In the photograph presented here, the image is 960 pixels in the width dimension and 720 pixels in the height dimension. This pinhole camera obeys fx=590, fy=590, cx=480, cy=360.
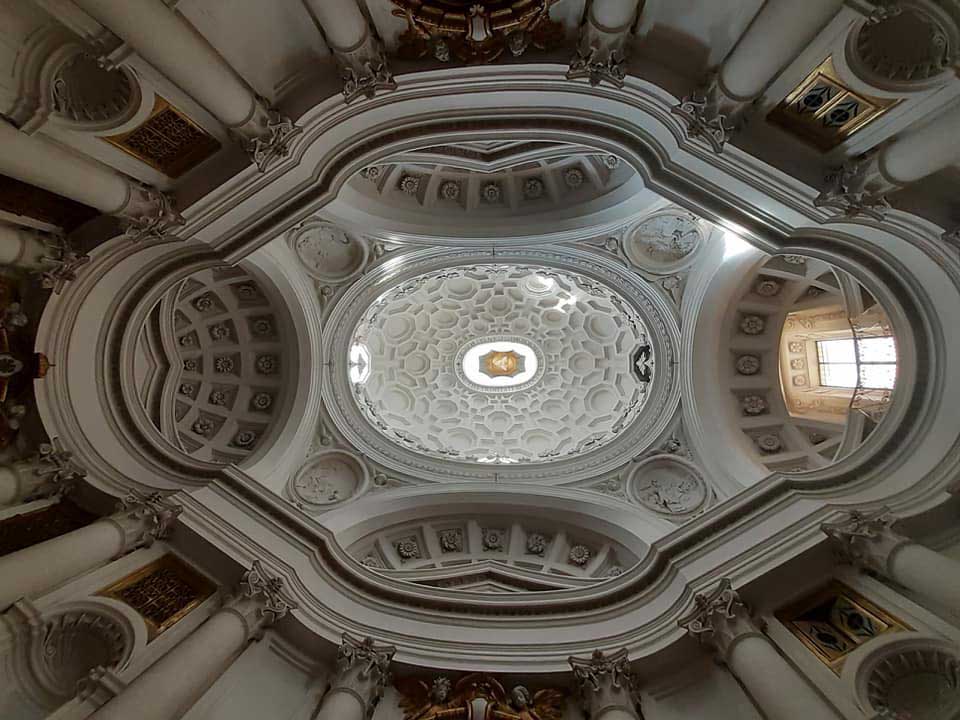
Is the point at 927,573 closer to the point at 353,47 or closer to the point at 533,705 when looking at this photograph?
the point at 533,705

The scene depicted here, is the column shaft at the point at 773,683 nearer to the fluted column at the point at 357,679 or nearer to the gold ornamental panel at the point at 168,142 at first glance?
the fluted column at the point at 357,679

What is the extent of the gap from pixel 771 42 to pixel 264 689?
12646 mm

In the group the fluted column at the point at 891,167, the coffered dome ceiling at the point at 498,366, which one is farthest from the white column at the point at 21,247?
the coffered dome ceiling at the point at 498,366

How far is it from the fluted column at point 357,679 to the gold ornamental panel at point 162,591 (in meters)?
2.85

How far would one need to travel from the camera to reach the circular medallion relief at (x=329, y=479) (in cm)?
1727

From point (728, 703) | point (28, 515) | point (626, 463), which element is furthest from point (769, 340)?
point (28, 515)

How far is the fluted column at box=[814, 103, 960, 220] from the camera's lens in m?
7.31

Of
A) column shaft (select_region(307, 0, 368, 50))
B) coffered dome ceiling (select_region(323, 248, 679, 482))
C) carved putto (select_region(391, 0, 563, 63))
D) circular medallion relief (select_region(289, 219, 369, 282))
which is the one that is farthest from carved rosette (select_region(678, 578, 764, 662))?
circular medallion relief (select_region(289, 219, 369, 282))

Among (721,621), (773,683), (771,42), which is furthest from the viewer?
(721,621)

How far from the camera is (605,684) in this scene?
10398mm

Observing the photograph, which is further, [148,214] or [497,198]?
[497,198]

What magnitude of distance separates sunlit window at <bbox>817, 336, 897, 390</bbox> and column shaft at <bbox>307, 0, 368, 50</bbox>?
11697 mm

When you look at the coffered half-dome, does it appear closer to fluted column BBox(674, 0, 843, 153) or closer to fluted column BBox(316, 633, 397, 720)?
fluted column BBox(674, 0, 843, 153)

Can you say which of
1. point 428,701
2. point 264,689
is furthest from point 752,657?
point 264,689
